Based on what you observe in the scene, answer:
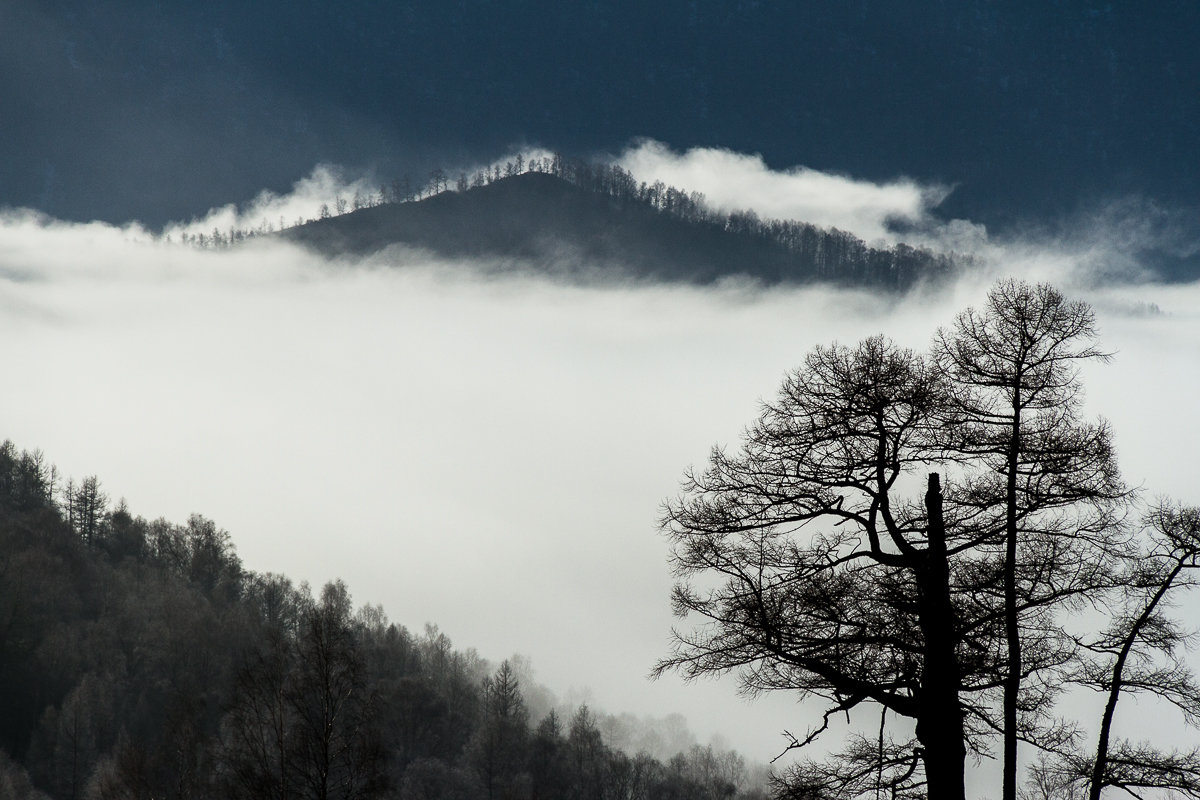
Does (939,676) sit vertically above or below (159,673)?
above

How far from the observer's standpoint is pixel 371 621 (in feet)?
561

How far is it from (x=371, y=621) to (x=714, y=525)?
6572 inches

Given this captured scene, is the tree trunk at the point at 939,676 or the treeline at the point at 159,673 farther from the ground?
the tree trunk at the point at 939,676

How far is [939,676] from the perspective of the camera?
1245cm

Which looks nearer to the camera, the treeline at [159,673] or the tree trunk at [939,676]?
the tree trunk at [939,676]

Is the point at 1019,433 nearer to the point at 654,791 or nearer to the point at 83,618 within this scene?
the point at 654,791

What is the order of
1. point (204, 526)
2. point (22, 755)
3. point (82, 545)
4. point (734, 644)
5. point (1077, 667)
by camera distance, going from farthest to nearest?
point (204, 526) → point (82, 545) → point (22, 755) → point (1077, 667) → point (734, 644)

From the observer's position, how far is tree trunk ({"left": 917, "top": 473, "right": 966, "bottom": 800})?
12.4 m

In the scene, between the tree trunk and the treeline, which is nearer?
the tree trunk

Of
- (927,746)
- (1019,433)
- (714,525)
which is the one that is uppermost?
(1019,433)

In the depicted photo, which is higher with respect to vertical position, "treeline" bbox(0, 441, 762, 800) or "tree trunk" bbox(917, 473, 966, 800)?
"tree trunk" bbox(917, 473, 966, 800)

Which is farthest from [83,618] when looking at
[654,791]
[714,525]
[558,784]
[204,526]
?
[714,525]

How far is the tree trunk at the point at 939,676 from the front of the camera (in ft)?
40.8

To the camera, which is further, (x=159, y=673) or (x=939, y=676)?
(x=159, y=673)
